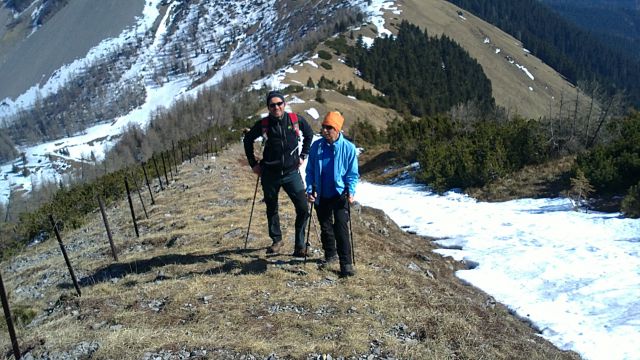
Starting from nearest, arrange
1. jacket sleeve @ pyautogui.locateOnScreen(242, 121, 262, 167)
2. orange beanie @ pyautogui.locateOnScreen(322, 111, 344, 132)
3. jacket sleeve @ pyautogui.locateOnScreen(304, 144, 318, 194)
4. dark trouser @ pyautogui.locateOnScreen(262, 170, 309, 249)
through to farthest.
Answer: orange beanie @ pyautogui.locateOnScreen(322, 111, 344, 132) < jacket sleeve @ pyautogui.locateOnScreen(304, 144, 318, 194) < dark trouser @ pyautogui.locateOnScreen(262, 170, 309, 249) < jacket sleeve @ pyautogui.locateOnScreen(242, 121, 262, 167)

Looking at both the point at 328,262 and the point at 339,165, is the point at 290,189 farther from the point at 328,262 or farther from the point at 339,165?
the point at 328,262

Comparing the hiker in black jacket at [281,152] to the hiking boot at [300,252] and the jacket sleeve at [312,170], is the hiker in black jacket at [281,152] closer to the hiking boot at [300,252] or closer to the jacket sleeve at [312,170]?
the hiking boot at [300,252]

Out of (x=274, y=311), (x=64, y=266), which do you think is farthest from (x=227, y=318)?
(x=64, y=266)

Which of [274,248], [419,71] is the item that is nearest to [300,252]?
[274,248]

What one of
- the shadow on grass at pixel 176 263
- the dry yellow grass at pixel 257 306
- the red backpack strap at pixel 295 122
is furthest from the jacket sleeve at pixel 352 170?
the shadow on grass at pixel 176 263

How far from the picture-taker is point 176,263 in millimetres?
10141

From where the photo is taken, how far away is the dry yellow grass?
6.50m

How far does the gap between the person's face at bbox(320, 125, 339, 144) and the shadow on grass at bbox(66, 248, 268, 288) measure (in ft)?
9.45

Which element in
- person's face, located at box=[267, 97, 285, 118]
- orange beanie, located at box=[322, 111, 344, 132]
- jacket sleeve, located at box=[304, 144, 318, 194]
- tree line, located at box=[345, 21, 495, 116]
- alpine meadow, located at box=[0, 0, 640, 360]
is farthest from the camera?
tree line, located at box=[345, 21, 495, 116]

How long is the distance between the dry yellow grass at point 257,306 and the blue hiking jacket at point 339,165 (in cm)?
177

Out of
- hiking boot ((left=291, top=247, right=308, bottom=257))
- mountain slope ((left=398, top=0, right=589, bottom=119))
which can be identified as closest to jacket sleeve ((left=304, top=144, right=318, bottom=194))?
hiking boot ((left=291, top=247, right=308, bottom=257))

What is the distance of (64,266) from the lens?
45.0ft

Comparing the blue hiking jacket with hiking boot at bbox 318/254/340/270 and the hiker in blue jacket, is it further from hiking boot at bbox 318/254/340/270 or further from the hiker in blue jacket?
hiking boot at bbox 318/254/340/270

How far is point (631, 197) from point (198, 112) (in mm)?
94047
